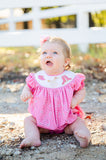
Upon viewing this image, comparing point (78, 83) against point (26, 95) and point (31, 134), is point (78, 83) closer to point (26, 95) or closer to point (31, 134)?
point (26, 95)

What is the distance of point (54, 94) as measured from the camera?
2162 mm

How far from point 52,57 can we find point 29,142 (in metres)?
0.65

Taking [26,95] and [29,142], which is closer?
[29,142]

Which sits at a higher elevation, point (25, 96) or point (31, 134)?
point (25, 96)

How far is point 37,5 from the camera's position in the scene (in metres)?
4.56

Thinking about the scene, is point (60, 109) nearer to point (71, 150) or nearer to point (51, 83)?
point (51, 83)

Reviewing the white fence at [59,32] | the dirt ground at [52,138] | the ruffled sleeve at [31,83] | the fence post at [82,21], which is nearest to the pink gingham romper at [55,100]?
the ruffled sleeve at [31,83]

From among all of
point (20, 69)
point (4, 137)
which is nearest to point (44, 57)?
point (4, 137)

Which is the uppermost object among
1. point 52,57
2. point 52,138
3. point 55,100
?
point 52,57

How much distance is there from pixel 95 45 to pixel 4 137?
395 centimetres

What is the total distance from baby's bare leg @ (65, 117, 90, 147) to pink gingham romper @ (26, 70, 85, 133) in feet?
0.12

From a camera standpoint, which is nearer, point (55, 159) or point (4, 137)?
point (55, 159)

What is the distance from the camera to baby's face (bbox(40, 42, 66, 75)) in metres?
2.14

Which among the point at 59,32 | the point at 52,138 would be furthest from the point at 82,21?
the point at 52,138
